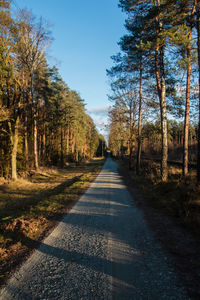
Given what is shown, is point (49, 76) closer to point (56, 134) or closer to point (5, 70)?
point (56, 134)

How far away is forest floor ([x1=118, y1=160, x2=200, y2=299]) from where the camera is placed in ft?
10.3

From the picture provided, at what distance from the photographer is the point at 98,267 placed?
3.16 metres

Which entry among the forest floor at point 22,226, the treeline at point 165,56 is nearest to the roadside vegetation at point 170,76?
the treeline at point 165,56

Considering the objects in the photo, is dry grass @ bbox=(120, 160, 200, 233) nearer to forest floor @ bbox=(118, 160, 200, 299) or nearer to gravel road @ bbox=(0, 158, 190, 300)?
forest floor @ bbox=(118, 160, 200, 299)

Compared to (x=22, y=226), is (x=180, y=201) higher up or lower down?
higher up

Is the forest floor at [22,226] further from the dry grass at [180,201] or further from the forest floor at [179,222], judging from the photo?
the dry grass at [180,201]

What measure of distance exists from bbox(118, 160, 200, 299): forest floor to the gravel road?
0.23m

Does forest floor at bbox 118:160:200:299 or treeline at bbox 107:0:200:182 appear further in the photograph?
treeline at bbox 107:0:200:182

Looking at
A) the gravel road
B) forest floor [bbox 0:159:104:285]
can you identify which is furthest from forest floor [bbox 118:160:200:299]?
forest floor [bbox 0:159:104:285]

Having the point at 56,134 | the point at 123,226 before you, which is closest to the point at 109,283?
the point at 123,226

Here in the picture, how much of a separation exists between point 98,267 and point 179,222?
3.40 m

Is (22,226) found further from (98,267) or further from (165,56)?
(165,56)

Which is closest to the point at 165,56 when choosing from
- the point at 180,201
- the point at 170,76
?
the point at 170,76

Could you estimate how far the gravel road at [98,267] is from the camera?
8.45 feet
